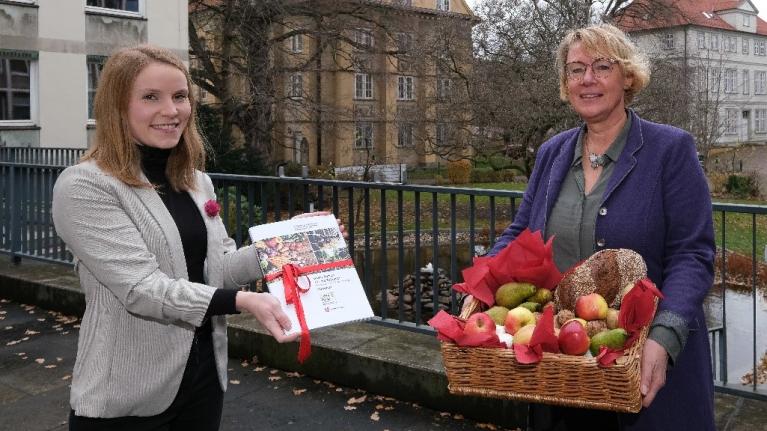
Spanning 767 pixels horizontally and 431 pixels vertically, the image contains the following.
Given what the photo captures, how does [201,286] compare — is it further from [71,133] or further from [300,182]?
[71,133]

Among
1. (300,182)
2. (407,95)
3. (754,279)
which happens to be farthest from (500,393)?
(407,95)

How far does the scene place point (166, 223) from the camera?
2363 mm

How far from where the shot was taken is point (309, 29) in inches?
1017

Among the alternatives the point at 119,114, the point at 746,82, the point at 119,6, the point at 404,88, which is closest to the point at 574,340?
the point at 119,114

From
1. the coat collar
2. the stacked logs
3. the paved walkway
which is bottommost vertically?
the stacked logs

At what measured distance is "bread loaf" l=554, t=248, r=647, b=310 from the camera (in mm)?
2156

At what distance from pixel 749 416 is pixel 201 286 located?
3.09 metres

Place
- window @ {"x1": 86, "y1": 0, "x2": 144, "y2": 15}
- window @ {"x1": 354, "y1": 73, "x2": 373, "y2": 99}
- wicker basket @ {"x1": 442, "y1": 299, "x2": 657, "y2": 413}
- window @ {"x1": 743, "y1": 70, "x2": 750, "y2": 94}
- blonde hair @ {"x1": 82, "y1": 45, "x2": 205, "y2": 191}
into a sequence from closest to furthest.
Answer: wicker basket @ {"x1": 442, "y1": 299, "x2": 657, "y2": 413}
blonde hair @ {"x1": 82, "y1": 45, "x2": 205, "y2": 191}
window @ {"x1": 86, "y1": 0, "x2": 144, "y2": 15}
window @ {"x1": 354, "y1": 73, "x2": 373, "y2": 99}
window @ {"x1": 743, "y1": 70, "x2": 750, "y2": 94}

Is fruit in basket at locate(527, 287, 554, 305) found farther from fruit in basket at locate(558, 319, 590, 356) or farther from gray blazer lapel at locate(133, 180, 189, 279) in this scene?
gray blazer lapel at locate(133, 180, 189, 279)

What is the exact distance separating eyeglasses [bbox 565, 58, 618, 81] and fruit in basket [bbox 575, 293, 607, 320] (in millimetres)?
809

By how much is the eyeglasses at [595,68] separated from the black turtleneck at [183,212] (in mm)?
1420

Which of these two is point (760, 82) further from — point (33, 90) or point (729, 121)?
point (33, 90)

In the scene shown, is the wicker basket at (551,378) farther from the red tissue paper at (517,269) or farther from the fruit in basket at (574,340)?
the red tissue paper at (517,269)

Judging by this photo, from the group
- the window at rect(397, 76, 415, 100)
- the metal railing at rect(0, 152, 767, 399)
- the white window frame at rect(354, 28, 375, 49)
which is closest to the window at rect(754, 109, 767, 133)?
the window at rect(397, 76, 415, 100)
